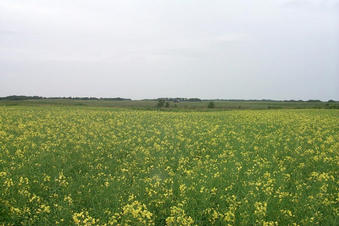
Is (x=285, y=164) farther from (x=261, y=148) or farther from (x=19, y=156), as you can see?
Answer: (x=19, y=156)

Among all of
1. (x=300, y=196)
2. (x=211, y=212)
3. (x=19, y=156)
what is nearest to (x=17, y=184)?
(x=19, y=156)

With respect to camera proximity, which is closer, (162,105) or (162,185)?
(162,185)

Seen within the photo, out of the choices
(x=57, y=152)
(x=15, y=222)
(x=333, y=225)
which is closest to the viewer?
(x=333, y=225)

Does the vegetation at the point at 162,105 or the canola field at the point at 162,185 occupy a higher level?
the vegetation at the point at 162,105

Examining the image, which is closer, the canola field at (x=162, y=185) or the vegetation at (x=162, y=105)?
the canola field at (x=162, y=185)

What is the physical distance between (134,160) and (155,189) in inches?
127

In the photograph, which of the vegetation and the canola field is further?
the vegetation

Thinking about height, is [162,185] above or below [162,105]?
below

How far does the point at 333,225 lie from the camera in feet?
17.9

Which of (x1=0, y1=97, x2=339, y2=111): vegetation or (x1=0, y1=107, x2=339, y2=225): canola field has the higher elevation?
(x1=0, y1=97, x2=339, y2=111): vegetation

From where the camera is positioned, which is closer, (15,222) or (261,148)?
(15,222)

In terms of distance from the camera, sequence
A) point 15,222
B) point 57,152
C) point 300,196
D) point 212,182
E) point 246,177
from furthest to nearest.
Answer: point 57,152 < point 246,177 < point 212,182 < point 300,196 < point 15,222

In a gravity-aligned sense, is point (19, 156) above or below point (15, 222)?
above

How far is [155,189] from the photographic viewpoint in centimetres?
705
